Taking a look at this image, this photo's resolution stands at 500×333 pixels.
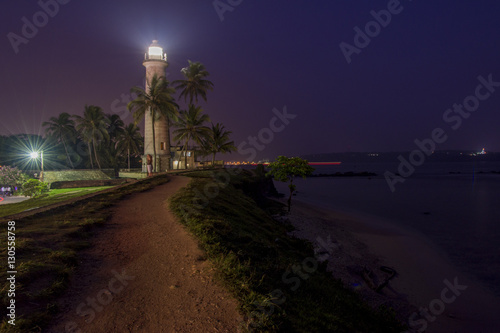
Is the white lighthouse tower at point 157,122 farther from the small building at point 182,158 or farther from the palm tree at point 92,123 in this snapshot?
the palm tree at point 92,123

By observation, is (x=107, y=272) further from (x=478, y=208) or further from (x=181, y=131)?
(x=478, y=208)

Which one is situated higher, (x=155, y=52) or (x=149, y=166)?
(x=155, y=52)

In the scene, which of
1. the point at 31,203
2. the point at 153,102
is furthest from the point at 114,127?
the point at 31,203

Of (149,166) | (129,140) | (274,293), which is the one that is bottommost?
(274,293)

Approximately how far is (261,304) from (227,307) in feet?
2.21

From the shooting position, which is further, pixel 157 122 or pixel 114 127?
pixel 114 127

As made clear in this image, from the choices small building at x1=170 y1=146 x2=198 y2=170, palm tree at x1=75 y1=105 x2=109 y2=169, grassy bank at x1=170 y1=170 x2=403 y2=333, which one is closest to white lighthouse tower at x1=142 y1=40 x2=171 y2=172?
small building at x1=170 y1=146 x2=198 y2=170

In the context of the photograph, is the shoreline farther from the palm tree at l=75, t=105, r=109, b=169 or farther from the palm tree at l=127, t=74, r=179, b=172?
the palm tree at l=75, t=105, r=109, b=169

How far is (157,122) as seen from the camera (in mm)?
43250

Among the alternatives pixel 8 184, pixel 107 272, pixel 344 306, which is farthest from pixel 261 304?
pixel 8 184

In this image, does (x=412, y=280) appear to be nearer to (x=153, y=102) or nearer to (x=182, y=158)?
(x=153, y=102)

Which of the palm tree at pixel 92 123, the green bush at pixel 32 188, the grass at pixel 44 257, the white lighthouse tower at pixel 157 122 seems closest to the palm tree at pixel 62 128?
the palm tree at pixel 92 123

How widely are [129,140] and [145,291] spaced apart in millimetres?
58710

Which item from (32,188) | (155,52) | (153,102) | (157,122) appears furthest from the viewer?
(155,52)
